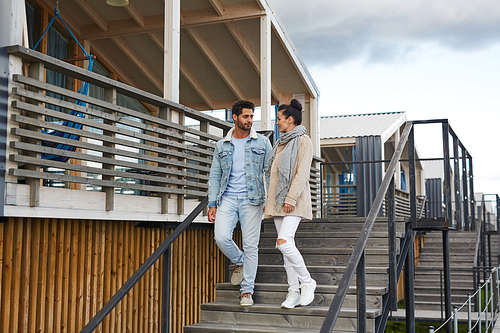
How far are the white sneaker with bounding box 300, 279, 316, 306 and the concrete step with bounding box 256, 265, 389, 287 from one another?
22.0 inches

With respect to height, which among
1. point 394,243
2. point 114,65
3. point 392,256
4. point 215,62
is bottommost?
point 392,256

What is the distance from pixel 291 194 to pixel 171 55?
2487 mm

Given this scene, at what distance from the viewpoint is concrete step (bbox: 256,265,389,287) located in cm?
506

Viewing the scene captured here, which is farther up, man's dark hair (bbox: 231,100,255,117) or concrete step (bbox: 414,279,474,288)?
man's dark hair (bbox: 231,100,255,117)

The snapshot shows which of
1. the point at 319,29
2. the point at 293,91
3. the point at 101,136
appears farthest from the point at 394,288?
the point at 319,29

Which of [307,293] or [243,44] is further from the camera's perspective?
[243,44]

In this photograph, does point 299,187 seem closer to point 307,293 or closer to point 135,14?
point 307,293

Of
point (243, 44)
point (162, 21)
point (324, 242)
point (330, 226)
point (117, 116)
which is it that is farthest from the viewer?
point (243, 44)

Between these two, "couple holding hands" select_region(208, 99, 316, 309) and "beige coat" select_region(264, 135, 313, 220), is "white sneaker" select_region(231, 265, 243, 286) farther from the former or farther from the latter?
"beige coat" select_region(264, 135, 313, 220)

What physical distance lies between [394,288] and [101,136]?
2.81 m

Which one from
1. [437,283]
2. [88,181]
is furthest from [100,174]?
[437,283]

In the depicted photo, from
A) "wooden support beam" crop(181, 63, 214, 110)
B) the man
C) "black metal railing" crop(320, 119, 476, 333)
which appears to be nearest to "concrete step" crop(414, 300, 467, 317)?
"wooden support beam" crop(181, 63, 214, 110)

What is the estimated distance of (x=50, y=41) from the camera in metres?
8.35

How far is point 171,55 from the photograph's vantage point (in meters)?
6.10
